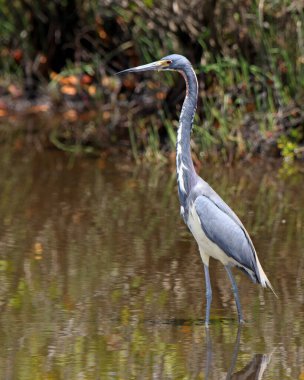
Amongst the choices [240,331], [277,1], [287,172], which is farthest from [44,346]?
[277,1]

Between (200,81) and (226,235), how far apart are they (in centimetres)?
538

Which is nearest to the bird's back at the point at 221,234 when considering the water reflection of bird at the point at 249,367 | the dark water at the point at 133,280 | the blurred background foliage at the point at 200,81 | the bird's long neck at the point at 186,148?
the bird's long neck at the point at 186,148

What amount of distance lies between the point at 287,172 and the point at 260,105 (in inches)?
34.2

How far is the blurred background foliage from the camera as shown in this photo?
10984 mm

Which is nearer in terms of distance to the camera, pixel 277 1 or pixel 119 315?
pixel 119 315

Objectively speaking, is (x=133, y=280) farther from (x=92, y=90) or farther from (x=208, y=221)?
(x=92, y=90)

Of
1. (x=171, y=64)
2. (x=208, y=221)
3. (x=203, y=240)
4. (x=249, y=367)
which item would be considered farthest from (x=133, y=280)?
(x=249, y=367)

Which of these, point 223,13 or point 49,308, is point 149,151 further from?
point 49,308

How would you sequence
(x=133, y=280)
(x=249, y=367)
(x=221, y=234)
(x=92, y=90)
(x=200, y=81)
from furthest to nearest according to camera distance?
(x=92, y=90) < (x=200, y=81) < (x=133, y=280) < (x=221, y=234) < (x=249, y=367)

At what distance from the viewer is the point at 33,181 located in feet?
34.1

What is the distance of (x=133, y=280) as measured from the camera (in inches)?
290

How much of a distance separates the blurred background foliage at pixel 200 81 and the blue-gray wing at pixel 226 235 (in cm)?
434

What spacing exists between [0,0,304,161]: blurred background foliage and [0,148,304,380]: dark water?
16.1 inches

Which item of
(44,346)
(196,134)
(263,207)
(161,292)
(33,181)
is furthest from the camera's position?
(196,134)
